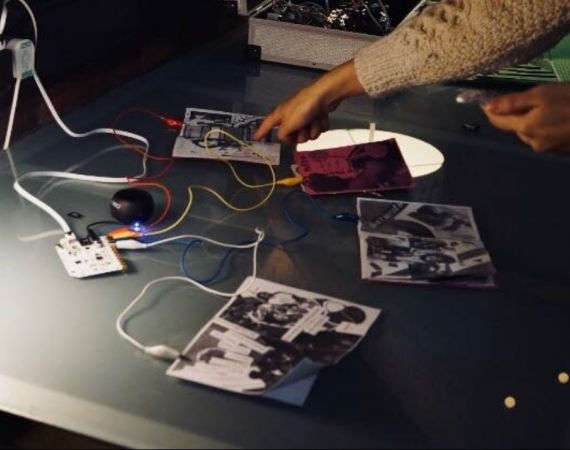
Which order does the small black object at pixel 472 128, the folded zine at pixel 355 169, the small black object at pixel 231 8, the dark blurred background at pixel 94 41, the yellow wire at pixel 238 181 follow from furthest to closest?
the small black object at pixel 231 8
the small black object at pixel 472 128
the dark blurred background at pixel 94 41
the folded zine at pixel 355 169
the yellow wire at pixel 238 181

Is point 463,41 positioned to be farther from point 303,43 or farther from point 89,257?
point 303,43

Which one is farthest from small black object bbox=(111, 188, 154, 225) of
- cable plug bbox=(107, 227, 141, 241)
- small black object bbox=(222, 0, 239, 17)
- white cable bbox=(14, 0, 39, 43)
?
small black object bbox=(222, 0, 239, 17)

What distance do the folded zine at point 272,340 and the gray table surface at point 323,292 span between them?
2cm

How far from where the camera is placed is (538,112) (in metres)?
1.14

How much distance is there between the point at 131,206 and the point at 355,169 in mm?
433

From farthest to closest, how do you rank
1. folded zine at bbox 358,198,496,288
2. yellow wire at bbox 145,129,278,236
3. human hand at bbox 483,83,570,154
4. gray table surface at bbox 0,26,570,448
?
yellow wire at bbox 145,129,278,236, folded zine at bbox 358,198,496,288, human hand at bbox 483,83,570,154, gray table surface at bbox 0,26,570,448

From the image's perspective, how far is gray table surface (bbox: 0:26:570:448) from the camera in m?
0.95

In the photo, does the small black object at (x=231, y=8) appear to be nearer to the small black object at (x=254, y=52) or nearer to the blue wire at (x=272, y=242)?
the small black object at (x=254, y=52)

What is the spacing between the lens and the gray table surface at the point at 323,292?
0.95 meters

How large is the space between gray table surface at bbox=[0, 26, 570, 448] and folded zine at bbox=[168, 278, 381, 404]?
19 mm

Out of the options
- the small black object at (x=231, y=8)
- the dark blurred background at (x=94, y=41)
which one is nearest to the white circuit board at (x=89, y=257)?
the dark blurred background at (x=94, y=41)

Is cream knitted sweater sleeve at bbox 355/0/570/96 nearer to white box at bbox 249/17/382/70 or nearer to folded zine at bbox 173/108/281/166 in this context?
folded zine at bbox 173/108/281/166

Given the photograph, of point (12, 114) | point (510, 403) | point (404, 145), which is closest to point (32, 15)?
point (12, 114)

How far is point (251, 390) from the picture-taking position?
98 cm
